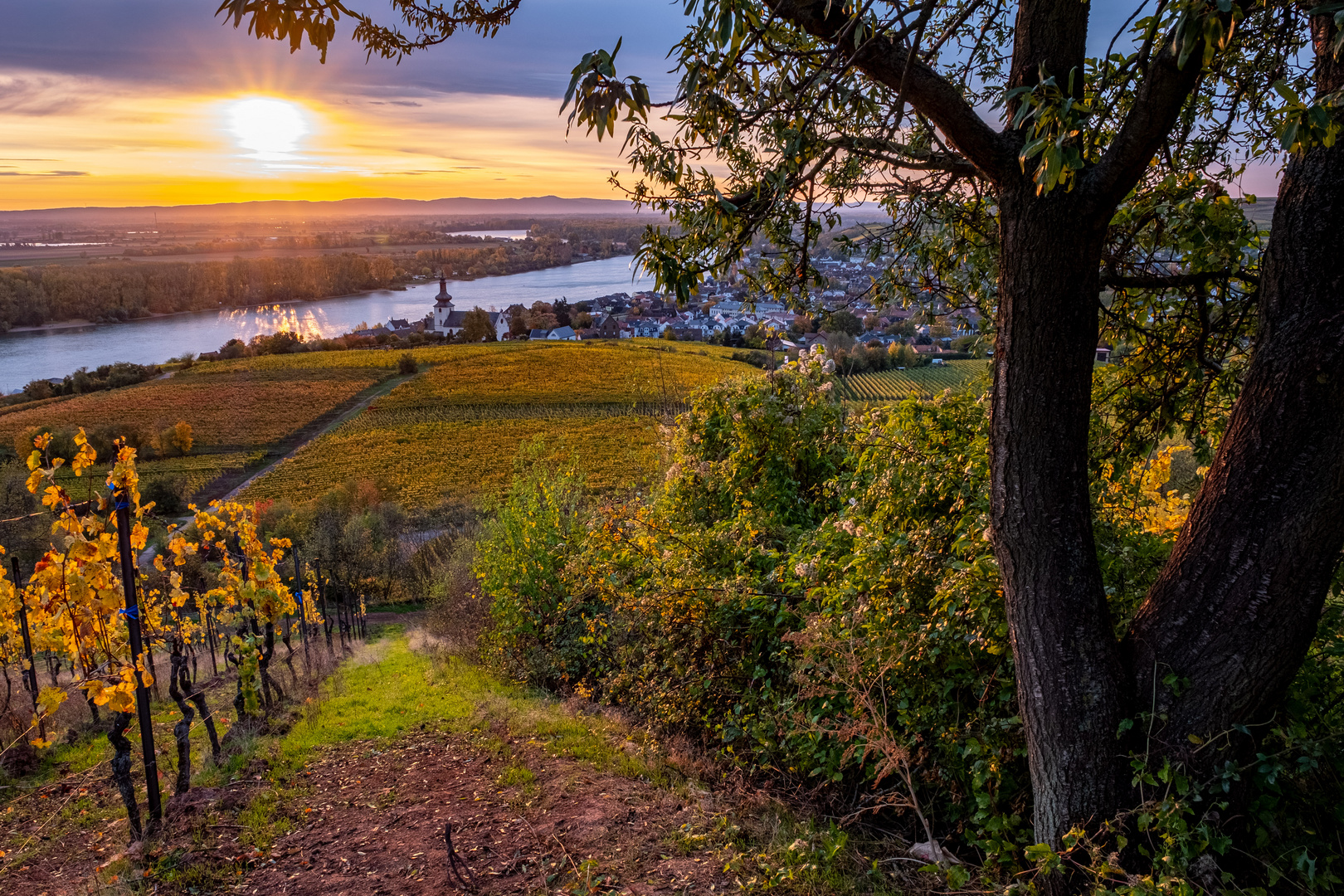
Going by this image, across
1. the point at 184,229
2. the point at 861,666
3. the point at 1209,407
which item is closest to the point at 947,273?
the point at 1209,407

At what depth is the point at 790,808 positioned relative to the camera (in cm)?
417

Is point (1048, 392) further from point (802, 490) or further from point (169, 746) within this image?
point (169, 746)

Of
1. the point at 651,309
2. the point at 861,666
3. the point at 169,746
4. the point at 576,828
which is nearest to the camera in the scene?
the point at 861,666

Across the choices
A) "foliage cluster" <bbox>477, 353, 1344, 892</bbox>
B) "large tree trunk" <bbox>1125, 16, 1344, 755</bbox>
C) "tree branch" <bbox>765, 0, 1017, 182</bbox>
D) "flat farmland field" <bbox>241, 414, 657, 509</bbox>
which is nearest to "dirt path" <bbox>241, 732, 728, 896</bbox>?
"foliage cluster" <bbox>477, 353, 1344, 892</bbox>

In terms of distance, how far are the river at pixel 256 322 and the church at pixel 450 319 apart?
188 centimetres

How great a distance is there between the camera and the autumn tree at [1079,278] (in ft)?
7.06

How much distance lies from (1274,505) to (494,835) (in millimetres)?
4147

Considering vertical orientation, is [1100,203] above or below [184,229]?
below

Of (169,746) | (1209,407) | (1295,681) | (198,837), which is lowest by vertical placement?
(169,746)

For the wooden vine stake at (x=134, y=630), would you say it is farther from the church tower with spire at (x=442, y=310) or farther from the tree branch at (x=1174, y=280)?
the church tower with spire at (x=442, y=310)

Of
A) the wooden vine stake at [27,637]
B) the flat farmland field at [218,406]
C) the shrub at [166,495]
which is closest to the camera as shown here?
the wooden vine stake at [27,637]

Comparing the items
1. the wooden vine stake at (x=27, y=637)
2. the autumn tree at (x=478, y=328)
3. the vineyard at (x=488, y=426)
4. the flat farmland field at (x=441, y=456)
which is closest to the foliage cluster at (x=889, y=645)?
the wooden vine stake at (x=27, y=637)

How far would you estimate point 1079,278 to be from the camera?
2.39 m

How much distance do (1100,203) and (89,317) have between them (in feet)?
347
